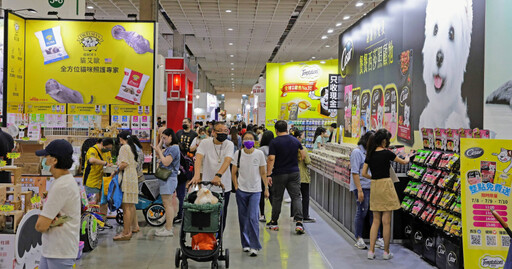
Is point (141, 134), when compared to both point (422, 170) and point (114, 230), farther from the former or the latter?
point (422, 170)

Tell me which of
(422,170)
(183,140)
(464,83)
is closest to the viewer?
(464,83)

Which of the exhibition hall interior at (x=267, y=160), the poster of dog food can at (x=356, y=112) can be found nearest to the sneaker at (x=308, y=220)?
the exhibition hall interior at (x=267, y=160)

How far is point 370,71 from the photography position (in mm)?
9359

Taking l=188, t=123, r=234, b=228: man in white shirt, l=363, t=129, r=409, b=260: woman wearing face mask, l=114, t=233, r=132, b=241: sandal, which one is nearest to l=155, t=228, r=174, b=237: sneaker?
l=114, t=233, r=132, b=241: sandal

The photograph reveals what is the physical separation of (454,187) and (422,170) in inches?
37.9

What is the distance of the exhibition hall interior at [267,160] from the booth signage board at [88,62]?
2 cm

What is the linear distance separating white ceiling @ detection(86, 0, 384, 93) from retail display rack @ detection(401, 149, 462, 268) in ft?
30.0

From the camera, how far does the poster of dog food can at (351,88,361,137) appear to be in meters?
10.2

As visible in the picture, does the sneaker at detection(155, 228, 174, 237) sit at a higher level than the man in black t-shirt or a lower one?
lower

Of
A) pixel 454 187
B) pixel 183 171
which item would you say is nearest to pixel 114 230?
pixel 183 171

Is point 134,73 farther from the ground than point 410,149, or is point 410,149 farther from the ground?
point 134,73

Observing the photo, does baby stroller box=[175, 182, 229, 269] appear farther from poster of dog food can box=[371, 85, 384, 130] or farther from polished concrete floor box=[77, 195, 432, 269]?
poster of dog food can box=[371, 85, 384, 130]

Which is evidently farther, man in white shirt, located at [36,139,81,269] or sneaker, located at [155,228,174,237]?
sneaker, located at [155,228,174,237]

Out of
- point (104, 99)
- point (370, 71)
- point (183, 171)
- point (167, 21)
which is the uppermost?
point (167, 21)
